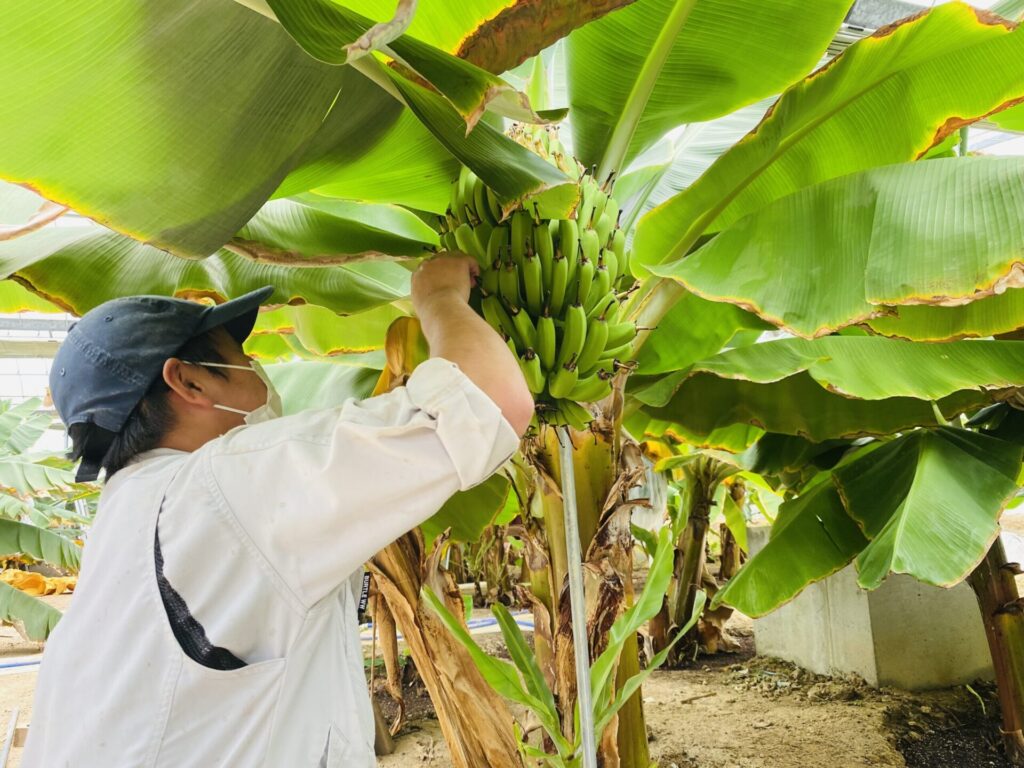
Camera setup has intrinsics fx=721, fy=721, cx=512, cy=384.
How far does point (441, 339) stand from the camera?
3.09 ft

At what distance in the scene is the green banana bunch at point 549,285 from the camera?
110 cm

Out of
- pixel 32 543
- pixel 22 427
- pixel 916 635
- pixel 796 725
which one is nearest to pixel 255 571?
pixel 796 725

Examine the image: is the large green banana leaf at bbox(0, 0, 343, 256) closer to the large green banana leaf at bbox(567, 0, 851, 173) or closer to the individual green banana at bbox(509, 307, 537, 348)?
the individual green banana at bbox(509, 307, 537, 348)

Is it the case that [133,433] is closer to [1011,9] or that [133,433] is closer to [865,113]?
[865,113]

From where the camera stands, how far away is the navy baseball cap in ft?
3.36

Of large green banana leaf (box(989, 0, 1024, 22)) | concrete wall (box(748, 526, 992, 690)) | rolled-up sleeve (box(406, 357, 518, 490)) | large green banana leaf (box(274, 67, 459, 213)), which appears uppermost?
large green banana leaf (box(989, 0, 1024, 22))

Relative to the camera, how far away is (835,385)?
163 cm

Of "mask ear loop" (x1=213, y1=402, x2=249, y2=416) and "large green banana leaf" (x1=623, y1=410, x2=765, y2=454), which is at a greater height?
"large green banana leaf" (x1=623, y1=410, x2=765, y2=454)

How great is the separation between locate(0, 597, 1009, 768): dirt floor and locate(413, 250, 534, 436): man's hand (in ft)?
8.92

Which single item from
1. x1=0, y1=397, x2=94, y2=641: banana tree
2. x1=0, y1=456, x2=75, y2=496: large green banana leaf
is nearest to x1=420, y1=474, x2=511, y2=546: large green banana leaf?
x1=0, y1=397, x2=94, y2=641: banana tree

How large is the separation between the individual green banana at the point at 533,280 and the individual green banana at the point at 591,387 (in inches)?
6.2

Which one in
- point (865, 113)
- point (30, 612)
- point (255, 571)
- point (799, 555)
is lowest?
point (30, 612)

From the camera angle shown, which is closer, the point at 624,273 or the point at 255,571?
the point at 255,571

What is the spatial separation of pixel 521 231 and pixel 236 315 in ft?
1.60
